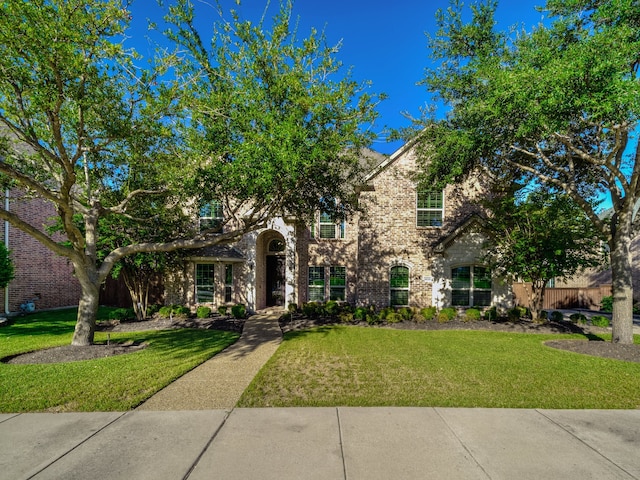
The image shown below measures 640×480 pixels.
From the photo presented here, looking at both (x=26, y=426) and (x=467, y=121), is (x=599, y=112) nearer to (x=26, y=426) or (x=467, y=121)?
(x=467, y=121)

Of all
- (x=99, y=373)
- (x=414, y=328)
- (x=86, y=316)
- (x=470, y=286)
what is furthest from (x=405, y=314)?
(x=86, y=316)

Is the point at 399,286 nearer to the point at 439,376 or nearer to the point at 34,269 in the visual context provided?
the point at 439,376

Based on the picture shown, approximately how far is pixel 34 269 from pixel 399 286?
61.5ft

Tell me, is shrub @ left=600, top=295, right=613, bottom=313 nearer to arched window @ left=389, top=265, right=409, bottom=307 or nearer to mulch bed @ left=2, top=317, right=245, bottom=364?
arched window @ left=389, top=265, right=409, bottom=307

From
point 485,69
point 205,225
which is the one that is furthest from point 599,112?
point 205,225

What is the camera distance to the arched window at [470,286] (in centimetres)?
1430

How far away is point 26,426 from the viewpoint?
13.8 feet

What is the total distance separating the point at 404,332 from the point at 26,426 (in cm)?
1014

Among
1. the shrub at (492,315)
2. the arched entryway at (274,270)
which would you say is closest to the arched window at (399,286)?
the shrub at (492,315)

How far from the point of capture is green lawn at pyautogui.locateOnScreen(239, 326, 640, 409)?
203 inches

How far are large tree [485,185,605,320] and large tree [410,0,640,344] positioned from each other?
3.00 ft

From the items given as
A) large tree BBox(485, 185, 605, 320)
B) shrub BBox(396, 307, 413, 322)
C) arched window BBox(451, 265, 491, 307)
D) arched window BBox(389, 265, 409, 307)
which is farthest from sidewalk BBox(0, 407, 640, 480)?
arched window BBox(389, 265, 409, 307)

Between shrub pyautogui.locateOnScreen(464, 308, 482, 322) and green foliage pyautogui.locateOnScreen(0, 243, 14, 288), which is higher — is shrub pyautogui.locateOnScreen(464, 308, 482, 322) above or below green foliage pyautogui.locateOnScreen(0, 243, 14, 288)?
below

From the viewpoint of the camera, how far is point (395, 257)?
587 inches
